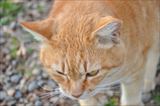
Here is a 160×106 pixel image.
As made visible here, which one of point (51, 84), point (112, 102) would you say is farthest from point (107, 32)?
point (51, 84)

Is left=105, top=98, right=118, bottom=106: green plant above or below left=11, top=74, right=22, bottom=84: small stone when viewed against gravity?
below

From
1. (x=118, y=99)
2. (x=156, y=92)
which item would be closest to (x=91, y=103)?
(x=118, y=99)

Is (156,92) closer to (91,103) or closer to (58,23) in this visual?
(91,103)

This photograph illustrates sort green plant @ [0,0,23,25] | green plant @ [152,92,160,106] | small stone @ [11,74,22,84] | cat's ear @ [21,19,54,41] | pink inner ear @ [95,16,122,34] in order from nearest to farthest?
pink inner ear @ [95,16,122,34] → cat's ear @ [21,19,54,41] → green plant @ [152,92,160,106] → small stone @ [11,74,22,84] → green plant @ [0,0,23,25]

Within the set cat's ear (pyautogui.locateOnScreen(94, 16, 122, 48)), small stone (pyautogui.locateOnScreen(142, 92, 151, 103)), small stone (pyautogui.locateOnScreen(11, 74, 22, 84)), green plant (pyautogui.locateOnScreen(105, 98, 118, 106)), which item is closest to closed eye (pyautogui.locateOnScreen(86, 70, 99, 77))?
cat's ear (pyautogui.locateOnScreen(94, 16, 122, 48))

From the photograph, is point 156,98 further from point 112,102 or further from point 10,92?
point 10,92

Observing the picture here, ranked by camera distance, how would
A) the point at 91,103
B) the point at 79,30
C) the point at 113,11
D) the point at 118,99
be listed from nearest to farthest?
the point at 79,30 → the point at 113,11 → the point at 91,103 → the point at 118,99

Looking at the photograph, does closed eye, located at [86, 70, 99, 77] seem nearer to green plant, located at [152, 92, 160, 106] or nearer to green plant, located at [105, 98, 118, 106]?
green plant, located at [105, 98, 118, 106]
